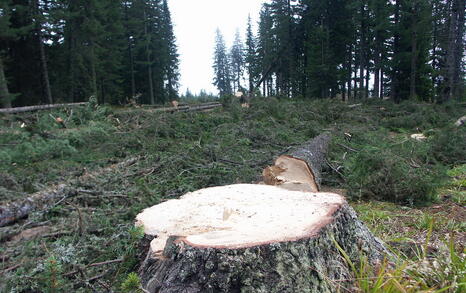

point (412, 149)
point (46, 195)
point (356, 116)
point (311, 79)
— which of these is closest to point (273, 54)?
point (311, 79)

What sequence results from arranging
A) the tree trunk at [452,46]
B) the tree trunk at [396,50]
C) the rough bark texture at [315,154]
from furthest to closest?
1. the tree trunk at [396,50]
2. the tree trunk at [452,46]
3. the rough bark texture at [315,154]

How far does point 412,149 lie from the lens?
21.2ft

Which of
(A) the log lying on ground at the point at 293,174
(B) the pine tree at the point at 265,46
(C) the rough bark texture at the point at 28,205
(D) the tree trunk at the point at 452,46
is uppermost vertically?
(B) the pine tree at the point at 265,46

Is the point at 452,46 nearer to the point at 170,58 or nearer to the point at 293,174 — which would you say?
the point at 293,174

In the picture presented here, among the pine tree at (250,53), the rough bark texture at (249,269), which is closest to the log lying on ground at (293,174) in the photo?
the rough bark texture at (249,269)

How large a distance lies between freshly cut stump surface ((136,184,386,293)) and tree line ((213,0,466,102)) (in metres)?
14.5

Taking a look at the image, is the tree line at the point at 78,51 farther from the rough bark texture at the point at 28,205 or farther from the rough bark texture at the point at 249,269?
the rough bark texture at the point at 249,269

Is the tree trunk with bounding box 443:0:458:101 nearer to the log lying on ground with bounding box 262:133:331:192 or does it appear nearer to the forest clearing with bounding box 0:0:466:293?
the forest clearing with bounding box 0:0:466:293

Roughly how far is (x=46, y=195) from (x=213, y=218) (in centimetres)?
296

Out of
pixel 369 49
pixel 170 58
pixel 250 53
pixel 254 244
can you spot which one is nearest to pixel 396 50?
pixel 369 49

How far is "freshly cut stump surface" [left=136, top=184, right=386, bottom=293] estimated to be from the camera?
5.31 feet

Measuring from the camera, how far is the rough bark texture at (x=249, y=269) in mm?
1607

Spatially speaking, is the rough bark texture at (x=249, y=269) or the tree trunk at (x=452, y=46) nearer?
the rough bark texture at (x=249, y=269)

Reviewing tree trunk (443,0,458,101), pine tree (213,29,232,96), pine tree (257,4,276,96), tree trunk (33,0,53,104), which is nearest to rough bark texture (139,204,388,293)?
tree trunk (443,0,458,101)
